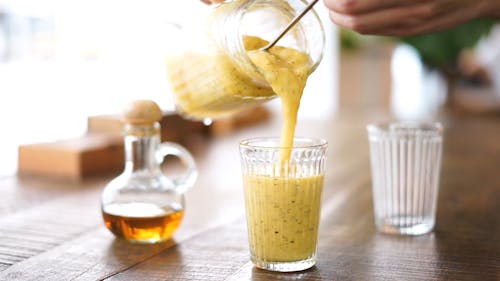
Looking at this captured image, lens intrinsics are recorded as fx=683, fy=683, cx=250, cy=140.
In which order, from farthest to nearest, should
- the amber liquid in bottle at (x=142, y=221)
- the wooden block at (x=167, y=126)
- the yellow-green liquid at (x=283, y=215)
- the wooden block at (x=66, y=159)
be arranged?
the wooden block at (x=167, y=126) → the wooden block at (x=66, y=159) → the amber liquid in bottle at (x=142, y=221) → the yellow-green liquid at (x=283, y=215)

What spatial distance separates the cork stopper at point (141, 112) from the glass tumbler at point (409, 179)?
0.36 meters

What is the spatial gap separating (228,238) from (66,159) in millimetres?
589

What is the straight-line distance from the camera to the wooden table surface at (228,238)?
33.0 inches

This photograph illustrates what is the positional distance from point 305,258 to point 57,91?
355cm

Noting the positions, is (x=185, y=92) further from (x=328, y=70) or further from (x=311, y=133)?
(x=328, y=70)

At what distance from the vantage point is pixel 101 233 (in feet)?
3.39

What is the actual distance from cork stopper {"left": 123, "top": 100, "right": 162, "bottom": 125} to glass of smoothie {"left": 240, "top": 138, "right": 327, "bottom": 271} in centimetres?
19

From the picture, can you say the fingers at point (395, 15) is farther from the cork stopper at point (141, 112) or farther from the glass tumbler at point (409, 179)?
the cork stopper at point (141, 112)

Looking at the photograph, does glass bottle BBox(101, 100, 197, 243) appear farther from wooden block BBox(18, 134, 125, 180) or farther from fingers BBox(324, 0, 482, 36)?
wooden block BBox(18, 134, 125, 180)

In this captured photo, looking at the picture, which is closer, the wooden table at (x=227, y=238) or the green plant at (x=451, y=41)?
the wooden table at (x=227, y=238)

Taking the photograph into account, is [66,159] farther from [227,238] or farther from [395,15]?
[395,15]

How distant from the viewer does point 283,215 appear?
0.84 m

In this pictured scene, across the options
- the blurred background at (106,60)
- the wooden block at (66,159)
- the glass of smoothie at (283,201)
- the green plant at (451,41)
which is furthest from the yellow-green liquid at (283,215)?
the blurred background at (106,60)

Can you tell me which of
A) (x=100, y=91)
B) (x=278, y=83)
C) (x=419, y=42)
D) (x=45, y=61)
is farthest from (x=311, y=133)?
(x=45, y=61)
